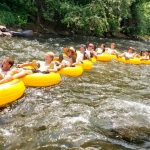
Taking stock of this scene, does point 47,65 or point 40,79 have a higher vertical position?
point 47,65

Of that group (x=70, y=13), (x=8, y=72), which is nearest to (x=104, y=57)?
(x=8, y=72)

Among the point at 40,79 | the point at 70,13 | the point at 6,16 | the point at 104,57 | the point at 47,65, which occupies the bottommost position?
the point at 104,57

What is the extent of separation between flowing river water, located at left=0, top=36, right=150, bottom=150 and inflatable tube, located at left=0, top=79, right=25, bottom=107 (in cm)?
14

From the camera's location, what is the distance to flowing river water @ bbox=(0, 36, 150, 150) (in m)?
5.40

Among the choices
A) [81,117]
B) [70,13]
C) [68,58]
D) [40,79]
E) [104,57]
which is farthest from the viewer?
[70,13]

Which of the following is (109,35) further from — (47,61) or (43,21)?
(47,61)

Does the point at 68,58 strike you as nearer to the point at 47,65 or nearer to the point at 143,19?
the point at 47,65

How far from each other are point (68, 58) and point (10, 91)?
13.5 feet

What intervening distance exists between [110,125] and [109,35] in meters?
21.4

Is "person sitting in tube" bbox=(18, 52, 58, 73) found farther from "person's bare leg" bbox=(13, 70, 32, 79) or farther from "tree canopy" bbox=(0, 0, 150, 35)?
"tree canopy" bbox=(0, 0, 150, 35)

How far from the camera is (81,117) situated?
654 cm

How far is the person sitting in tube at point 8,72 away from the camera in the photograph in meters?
7.37

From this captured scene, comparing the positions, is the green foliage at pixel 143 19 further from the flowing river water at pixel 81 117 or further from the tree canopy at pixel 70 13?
the flowing river water at pixel 81 117

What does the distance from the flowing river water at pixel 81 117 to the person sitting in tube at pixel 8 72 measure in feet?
1.47
